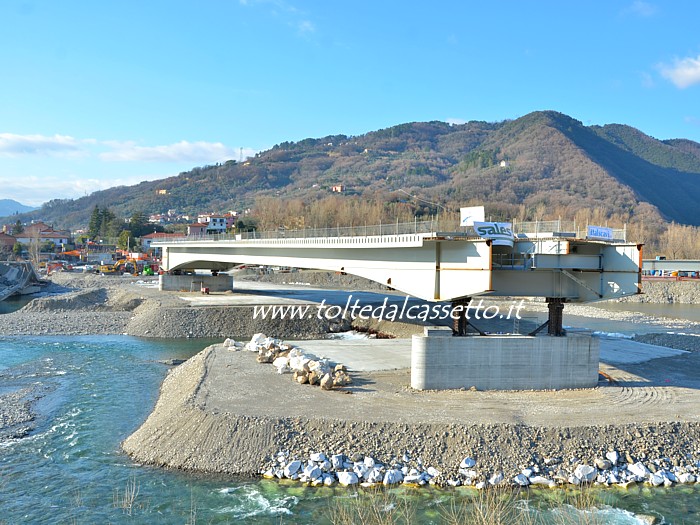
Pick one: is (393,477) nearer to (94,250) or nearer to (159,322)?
(159,322)

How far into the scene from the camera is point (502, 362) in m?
21.6

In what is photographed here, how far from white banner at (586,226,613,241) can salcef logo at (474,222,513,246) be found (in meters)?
3.18

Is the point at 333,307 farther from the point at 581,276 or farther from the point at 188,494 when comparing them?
the point at 188,494

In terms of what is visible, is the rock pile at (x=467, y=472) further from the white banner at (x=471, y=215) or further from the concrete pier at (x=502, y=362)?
the white banner at (x=471, y=215)

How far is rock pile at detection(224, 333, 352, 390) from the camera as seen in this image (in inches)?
853

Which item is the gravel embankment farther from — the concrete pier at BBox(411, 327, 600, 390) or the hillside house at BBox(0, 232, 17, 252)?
the hillside house at BBox(0, 232, 17, 252)

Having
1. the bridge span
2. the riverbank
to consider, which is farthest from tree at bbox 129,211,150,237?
the bridge span

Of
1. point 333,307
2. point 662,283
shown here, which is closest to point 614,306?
point 662,283

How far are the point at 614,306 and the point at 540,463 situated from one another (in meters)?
57.2

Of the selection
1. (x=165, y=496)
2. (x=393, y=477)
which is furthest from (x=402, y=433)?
(x=165, y=496)

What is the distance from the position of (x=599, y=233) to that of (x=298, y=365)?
13.7m

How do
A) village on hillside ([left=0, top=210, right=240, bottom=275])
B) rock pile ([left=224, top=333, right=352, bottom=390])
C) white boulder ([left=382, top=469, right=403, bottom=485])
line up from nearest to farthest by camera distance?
white boulder ([left=382, top=469, right=403, bottom=485])
rock pile ([left=224, top=333, right=352, bottom=390])
village on hillside ([left=0, top=210, right=240, bottom=275])

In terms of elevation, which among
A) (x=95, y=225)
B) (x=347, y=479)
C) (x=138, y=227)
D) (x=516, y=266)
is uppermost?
(x=95, y=225)

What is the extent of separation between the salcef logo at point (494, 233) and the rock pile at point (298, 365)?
786 centimetres
